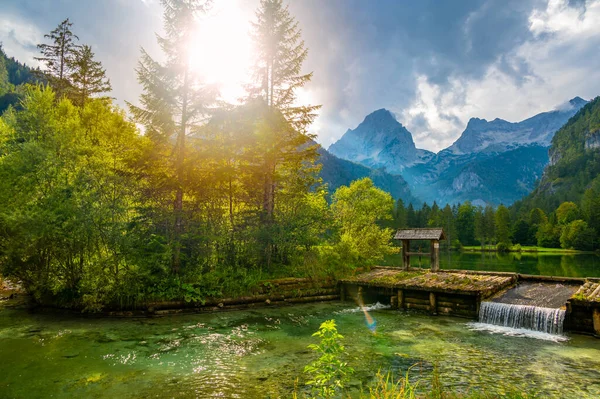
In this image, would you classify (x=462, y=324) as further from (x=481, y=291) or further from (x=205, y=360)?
(x=205, y=360)

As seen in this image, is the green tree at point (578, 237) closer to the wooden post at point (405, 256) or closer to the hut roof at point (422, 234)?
the hut roof at point (422, 234)

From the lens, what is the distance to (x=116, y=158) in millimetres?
19672

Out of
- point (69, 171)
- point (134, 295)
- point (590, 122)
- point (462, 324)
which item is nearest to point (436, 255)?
point (462, 324)

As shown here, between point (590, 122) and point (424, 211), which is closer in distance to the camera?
point (424, 211)

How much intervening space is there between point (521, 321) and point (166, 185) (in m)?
20.7

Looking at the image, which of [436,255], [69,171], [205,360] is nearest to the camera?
[205,360]

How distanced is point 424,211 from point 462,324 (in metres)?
122

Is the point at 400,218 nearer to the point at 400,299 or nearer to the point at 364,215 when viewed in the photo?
the point at 364,215

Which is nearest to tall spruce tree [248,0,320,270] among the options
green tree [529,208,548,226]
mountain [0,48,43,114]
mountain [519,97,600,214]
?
green tree [529,208,548,226]

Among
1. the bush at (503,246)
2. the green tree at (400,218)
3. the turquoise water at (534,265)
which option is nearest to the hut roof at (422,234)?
the turquoise water at (534,265)

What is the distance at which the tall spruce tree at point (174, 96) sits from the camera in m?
20.3

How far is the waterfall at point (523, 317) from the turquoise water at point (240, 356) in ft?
3.31

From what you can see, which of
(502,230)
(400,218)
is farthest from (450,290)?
(400,218)

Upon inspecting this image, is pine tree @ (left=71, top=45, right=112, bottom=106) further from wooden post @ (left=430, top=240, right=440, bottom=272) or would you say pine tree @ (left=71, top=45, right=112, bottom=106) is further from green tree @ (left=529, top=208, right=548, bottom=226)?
green tree @ (left=529, top=208, right=548, bottom=226)
